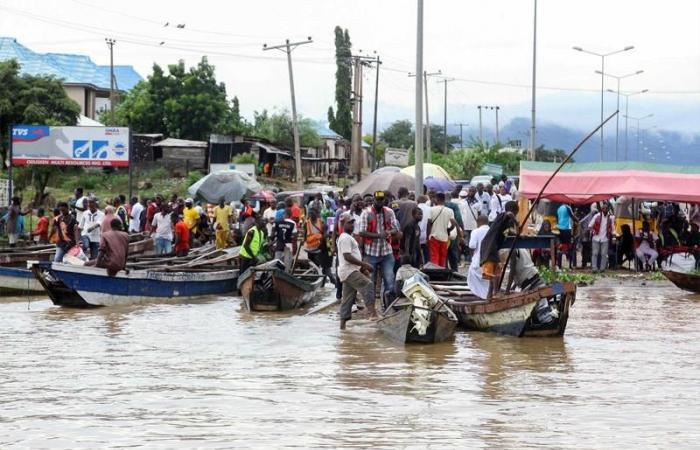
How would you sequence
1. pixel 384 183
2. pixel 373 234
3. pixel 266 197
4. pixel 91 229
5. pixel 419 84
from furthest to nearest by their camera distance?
pixel 384 183 → pixel 266 197 → pixel 419 84 → pixel 91 229 → pixel 373 234

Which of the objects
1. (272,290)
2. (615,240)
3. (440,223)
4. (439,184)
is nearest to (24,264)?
(272,290)

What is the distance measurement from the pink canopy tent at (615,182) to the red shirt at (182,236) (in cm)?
746

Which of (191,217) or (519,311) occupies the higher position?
(191,217)

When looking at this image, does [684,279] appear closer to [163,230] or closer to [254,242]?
[254,242]

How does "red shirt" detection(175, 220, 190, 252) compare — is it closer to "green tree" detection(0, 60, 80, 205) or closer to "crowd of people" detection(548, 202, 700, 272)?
"crowd of people" detection(548, 202, 700, 272)

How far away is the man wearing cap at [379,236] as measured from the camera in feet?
51.8

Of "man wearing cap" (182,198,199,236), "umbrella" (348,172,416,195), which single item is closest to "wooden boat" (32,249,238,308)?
"man wearing cap" (182,198,199,236)

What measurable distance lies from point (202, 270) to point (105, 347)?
21.6ft

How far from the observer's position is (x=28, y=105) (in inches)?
1780

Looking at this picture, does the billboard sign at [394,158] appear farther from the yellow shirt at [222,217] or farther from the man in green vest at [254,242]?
the man in green vest at [254,242]

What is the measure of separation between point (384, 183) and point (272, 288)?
14.2m

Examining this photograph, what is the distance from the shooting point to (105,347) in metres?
14.5

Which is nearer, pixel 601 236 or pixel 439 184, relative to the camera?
pixel 601 236

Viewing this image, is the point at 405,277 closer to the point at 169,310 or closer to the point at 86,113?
the point at 169,310
